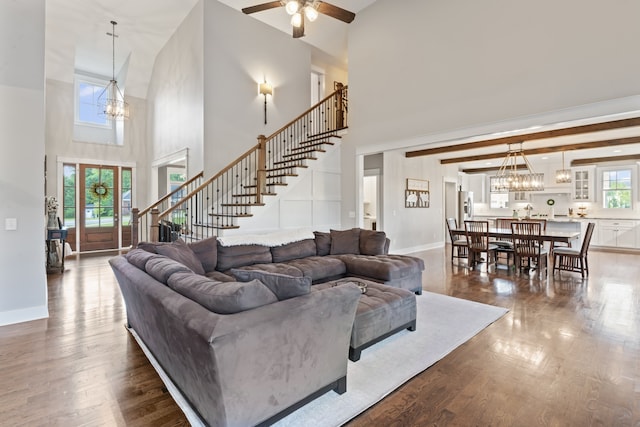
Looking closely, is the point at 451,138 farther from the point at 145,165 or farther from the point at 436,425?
the point at 145,165

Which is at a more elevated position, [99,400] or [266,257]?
[266,257]

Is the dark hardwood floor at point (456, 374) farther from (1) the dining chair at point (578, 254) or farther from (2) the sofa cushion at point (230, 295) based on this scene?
(1) the dining chair at point (578, 254)

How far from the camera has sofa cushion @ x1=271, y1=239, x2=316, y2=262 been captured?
4.46 meters

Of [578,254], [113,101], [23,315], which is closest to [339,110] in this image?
[113,101]

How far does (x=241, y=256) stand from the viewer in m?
4.10

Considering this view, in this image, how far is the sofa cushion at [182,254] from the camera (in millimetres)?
3213

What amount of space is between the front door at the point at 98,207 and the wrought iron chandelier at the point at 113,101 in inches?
59.8

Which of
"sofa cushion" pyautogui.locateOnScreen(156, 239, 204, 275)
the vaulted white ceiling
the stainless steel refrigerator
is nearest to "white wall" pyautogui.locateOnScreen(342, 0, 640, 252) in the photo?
the vaulted white ceiling

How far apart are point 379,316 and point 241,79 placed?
593 centimetres

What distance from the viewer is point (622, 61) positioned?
385 cm

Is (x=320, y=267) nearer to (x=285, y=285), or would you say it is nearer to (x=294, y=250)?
(x=294, y=250)

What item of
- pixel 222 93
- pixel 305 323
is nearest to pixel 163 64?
pixel 222 93

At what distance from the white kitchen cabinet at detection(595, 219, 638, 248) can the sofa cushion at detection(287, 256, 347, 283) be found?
887 centimetres

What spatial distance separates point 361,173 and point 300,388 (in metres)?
5.57
